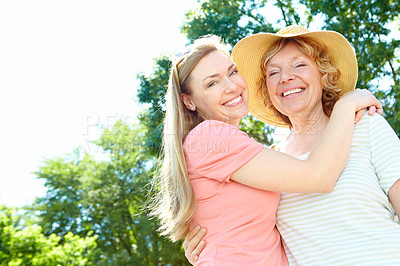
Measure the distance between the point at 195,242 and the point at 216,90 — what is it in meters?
1.03

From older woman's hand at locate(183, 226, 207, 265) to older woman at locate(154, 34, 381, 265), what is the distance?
52mm

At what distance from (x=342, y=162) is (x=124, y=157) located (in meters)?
22.1

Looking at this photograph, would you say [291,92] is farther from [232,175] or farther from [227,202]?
[227,202]

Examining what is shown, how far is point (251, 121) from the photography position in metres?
12.7

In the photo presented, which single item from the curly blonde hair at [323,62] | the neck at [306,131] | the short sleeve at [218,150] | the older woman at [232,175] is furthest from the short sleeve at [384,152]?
the short sleeve at [218,150]

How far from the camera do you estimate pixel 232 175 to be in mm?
2178

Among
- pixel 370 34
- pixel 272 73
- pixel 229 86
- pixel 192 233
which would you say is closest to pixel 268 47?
pixel 272 73

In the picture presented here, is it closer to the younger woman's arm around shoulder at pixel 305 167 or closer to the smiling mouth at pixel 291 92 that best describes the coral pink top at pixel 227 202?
the younger woman's arm around shoulder at pixel 305 167

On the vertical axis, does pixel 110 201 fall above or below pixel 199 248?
below

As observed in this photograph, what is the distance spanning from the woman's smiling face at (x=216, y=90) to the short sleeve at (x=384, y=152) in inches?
34.5

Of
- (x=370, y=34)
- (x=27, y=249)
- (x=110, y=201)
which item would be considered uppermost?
(x=370, y=34)

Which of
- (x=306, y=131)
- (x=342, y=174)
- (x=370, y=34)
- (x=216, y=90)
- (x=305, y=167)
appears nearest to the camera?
(x=305, y=167)

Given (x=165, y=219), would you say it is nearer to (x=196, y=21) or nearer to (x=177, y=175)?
(x=177, y=175)

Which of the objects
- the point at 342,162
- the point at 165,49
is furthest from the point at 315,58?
the point at 165,49
